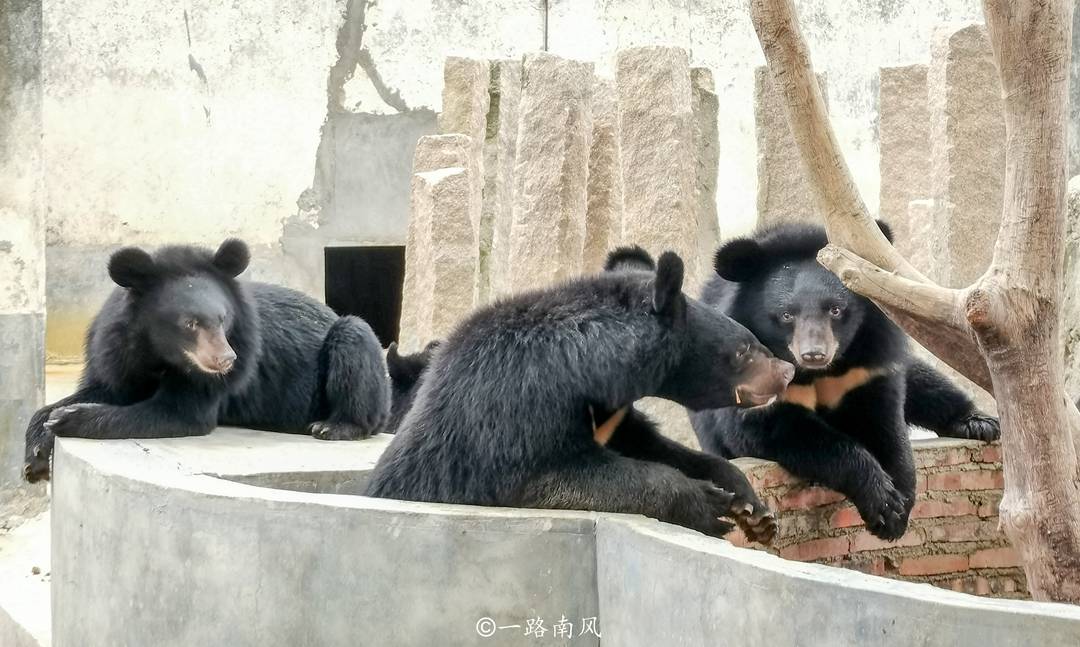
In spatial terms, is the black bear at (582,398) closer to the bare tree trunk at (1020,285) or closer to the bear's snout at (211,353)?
the bare tree trunk at (1020,285)

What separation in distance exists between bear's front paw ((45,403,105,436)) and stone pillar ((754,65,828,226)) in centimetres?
373

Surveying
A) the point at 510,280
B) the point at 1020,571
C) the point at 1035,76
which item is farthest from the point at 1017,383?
the point at 510,280

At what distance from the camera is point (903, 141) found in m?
9.09

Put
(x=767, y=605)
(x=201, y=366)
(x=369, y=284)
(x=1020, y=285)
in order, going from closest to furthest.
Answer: (x=767, y=605), (x=1020, y=285), (x=201, y=366), (x=369, y=284)

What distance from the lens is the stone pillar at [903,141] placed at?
9.05 m

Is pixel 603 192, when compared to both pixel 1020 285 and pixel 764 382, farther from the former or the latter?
pixel 1020 285

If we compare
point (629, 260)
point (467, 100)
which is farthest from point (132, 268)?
point (467, 100)

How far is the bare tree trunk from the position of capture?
323 cm

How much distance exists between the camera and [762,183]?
7477 millimetres

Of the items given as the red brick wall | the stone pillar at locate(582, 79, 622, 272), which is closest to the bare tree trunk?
the red brick wall

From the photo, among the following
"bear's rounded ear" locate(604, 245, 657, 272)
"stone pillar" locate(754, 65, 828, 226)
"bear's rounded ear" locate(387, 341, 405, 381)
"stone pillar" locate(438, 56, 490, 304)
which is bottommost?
"bear's rounded ear" locate(387, 341, 405, 381)

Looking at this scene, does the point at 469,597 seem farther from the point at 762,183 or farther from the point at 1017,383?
the point at 762,183

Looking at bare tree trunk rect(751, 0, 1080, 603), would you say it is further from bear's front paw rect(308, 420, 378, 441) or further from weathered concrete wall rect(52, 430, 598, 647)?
bear's front paw rect(308, 420, 378, 441)

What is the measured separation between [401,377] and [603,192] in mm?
1453
